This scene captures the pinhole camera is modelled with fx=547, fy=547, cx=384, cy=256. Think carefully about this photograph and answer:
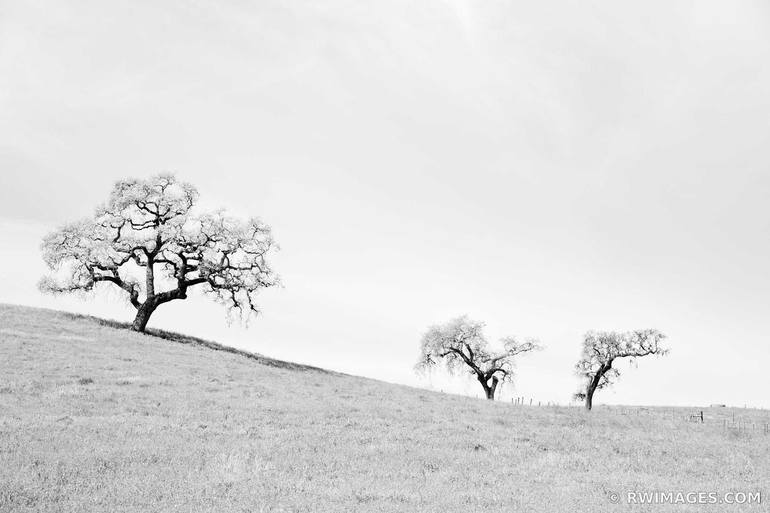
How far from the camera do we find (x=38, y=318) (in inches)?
1613

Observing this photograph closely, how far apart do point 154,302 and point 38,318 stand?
806 centimetres

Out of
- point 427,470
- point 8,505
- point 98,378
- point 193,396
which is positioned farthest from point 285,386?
point 8,505

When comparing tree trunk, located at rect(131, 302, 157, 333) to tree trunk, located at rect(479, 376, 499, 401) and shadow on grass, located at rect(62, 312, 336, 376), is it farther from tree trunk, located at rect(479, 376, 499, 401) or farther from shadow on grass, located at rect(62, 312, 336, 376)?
tree trunk, located at rect(479, 376, 499, 401)

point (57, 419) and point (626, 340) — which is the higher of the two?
point (626, 340)

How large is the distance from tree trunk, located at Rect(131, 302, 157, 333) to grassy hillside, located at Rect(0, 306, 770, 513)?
11.1 metres

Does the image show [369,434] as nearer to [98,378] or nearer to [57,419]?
[57,419]

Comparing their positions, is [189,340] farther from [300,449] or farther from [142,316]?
[300,449]

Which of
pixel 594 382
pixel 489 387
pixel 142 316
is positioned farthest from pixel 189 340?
pixel 594 382

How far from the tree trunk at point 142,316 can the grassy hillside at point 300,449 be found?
11.1 m

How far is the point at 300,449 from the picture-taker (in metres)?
16.1

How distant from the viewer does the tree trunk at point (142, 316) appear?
142 feet

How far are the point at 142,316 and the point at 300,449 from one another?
32.3 metres

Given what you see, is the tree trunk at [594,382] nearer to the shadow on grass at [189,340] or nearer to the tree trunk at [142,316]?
the shadow on grass at [189,340]

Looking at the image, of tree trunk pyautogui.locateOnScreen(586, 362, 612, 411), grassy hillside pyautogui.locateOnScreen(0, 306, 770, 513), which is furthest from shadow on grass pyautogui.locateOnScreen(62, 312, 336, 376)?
tree trunk pyautogui.locateOnScreen(586, 362, 612, 411)
